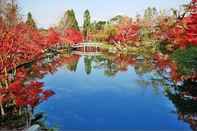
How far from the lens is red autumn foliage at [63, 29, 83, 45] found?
170ft

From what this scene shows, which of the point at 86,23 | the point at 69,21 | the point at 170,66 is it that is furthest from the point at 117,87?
the point at 86,23

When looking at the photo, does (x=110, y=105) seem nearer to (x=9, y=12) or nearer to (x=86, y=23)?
(x=9, y=12)

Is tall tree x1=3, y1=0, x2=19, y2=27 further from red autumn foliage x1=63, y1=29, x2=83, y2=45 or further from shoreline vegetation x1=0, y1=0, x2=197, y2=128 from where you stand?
red autumn foliage x1=63, y1=29, x2=83, y2=45

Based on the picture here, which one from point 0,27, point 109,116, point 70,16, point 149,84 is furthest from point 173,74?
point 70,16

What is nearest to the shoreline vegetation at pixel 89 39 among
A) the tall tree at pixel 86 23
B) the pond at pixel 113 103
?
the tall tree at pixel 86 23

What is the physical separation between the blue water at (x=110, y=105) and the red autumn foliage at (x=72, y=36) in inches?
1140

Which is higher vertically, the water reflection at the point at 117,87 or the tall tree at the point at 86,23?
the tall tree at the point at 86,23

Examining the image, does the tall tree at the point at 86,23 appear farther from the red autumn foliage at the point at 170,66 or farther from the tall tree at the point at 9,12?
the tall tree at the point at 9,12

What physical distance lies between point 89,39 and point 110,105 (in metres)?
43.4

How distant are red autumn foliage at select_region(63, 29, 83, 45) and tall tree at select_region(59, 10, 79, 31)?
1.13 meters

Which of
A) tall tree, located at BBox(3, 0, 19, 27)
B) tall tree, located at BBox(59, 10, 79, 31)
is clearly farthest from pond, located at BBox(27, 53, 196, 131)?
tall tree, located at BBox(59, 10, 79, 31)

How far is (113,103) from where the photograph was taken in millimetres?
15852

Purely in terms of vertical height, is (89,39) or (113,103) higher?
(89,39)

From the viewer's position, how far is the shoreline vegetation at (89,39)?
11742 millimetres
